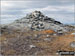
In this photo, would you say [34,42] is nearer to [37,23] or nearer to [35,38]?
[35,38]

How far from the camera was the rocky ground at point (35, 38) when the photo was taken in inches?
2178

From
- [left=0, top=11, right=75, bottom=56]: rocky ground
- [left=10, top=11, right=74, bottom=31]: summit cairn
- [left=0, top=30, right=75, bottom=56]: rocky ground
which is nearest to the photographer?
[left=0, top=30, right=75, bottom=56]: rocky ground

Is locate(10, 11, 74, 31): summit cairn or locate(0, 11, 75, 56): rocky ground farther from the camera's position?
locate(10, 11, 74, 31): summit cairn

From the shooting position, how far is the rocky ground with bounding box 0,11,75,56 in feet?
181

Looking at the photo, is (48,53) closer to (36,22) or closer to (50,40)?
(50,40)

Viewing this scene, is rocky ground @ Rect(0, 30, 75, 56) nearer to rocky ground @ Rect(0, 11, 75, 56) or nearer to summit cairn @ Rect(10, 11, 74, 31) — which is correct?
rocky ground @ Rect(0, 11, 75, 56)

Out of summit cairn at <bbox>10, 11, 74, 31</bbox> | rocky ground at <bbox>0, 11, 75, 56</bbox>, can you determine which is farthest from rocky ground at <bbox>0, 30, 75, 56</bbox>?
summit cairn at <bbox>10, 11, 74, 31</bbox>

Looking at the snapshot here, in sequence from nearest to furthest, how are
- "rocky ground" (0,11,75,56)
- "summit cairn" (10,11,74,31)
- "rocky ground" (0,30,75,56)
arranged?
"rocky ground" (0,30,75,56) < "rocky ground" (0,11,75,56) < "summit cairn" (10,11,74,31)

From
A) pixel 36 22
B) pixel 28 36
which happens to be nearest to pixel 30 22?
pixel 36 22

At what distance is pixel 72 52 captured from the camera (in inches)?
2109

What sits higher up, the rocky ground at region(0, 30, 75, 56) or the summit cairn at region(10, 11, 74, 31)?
the summit cairn at region(10, 11, 74, 31)

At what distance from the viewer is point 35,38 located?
67.4 meters

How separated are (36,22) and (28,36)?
16.6 metres

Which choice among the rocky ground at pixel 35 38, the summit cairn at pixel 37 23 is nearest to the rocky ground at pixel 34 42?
the rocky ground at pixel 35 38
